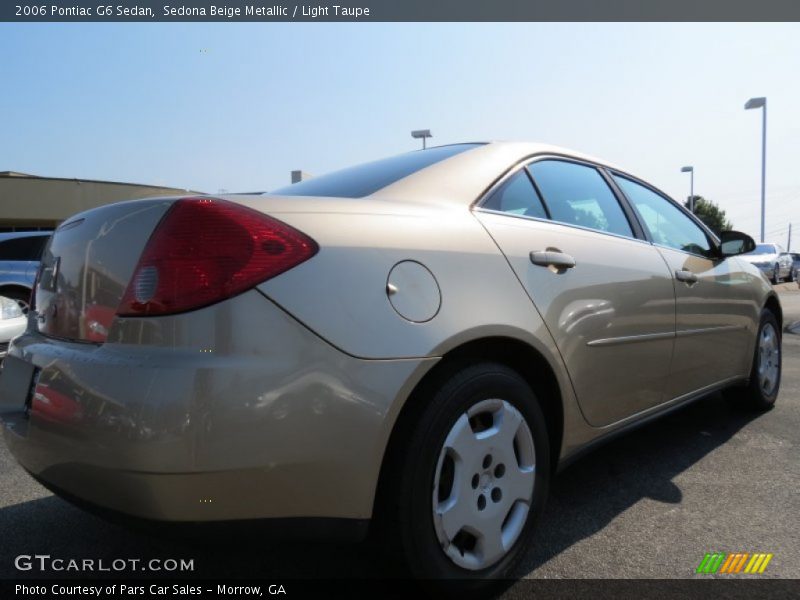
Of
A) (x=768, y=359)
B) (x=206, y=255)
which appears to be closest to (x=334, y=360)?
(x=206, y=255)

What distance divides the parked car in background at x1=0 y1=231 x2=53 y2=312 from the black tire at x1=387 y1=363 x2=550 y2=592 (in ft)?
26.7

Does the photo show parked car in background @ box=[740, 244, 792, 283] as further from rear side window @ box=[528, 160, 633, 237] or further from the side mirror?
rear side window @ box=[528, 160, 633, 237]

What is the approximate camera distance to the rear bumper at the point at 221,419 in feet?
4.56

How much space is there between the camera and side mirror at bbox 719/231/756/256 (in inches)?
141

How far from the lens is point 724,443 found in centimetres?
344

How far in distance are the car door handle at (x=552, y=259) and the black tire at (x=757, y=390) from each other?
2322mm

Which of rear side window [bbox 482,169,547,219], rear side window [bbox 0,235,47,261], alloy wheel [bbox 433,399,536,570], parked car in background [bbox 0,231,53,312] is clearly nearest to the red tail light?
alloy wheel [bbox 433,399,536,570]

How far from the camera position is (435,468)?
169 centimetres

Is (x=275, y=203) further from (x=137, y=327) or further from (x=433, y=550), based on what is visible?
(x=433, y=550)

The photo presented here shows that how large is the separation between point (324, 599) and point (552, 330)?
3.66ft

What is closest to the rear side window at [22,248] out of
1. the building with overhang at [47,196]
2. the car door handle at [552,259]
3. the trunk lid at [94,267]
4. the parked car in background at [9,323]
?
the parked car in background at [9,323]

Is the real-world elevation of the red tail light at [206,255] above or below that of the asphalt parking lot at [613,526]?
above

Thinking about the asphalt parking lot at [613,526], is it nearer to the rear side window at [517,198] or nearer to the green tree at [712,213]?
the rear side window at [517,198]

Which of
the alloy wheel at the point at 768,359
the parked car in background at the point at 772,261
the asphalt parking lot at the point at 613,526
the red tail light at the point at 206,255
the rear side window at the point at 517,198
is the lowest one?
the parked car in background at the point at 772,261
